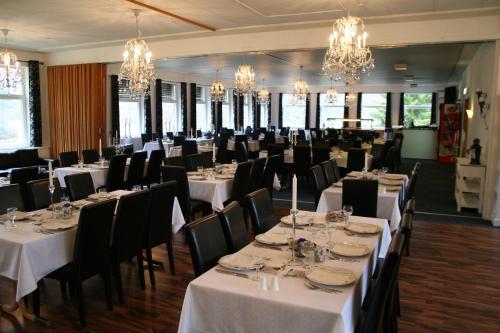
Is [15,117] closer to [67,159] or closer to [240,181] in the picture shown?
[67,159]

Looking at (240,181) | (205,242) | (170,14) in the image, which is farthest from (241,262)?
(170,14)

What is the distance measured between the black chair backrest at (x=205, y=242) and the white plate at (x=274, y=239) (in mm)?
254

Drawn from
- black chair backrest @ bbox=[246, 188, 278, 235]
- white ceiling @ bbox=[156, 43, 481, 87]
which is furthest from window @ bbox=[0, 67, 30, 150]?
black chair backrest @ bbox=[246, 188, 278, 235]

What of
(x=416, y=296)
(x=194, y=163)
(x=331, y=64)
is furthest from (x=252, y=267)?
(x=194, y=163)

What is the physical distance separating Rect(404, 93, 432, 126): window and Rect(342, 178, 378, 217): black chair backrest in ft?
50.3

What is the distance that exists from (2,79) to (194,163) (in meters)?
4.10

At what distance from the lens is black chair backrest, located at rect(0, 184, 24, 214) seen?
12.4 ft

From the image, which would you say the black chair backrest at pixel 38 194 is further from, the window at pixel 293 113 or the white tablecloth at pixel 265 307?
the window at pixel 293 113

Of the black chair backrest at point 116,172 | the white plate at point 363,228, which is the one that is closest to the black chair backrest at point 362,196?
the white plate at point 363,228

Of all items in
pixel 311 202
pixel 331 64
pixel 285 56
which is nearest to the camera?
pixel 331 64

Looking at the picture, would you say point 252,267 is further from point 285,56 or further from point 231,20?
point 285,56

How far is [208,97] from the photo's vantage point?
16.4 metres

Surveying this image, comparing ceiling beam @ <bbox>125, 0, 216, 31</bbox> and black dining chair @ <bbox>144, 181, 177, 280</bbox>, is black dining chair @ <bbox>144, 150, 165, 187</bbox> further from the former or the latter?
black dining chair @ <bbox>144, 181, 177, 280</bbox>

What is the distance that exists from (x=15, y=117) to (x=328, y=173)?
846 cm
